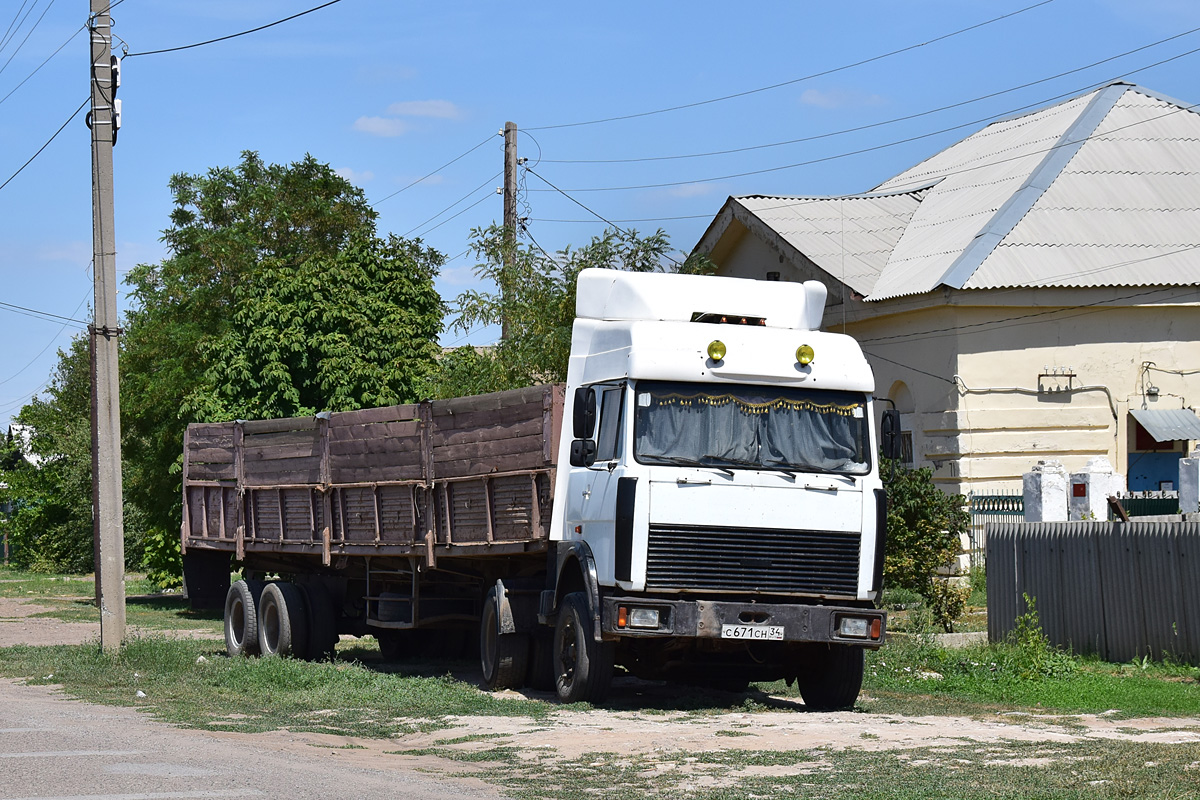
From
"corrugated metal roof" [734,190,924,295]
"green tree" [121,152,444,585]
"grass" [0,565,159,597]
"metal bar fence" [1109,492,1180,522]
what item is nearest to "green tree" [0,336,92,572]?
"grass" [0,565,159,597]

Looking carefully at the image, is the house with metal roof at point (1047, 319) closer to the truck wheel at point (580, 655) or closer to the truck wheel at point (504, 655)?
the truck wheel at point (504, 655)

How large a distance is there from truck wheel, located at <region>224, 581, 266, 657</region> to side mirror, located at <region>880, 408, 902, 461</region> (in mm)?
8560

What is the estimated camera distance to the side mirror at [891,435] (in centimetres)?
1257

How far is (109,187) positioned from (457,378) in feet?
29.4

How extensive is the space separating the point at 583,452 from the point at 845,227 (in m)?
18.6

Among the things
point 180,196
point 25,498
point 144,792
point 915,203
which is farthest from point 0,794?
point 25,498

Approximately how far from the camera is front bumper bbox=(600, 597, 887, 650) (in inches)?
451

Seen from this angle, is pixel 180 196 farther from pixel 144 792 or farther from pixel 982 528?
pixel 144 792

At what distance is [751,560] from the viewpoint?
11.7 m

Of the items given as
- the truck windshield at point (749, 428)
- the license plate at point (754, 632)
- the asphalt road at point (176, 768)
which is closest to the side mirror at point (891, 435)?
the truck windshield at point (749, 428)

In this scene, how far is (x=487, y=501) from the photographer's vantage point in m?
13.8

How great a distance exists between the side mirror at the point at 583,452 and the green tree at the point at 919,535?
745 centimetres

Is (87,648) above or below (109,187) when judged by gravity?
below

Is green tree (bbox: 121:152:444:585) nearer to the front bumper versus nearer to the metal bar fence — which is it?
the metal bar fence
